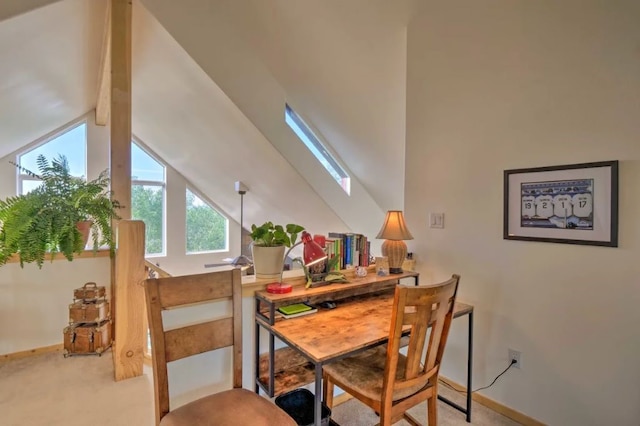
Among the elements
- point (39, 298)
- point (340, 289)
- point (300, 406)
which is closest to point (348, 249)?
point (340, 289)

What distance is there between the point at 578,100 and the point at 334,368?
1888 millimetres

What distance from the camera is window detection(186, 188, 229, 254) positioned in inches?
262

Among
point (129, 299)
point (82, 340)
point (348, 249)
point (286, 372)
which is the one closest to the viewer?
point (286, 372)

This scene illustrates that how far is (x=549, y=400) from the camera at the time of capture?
6.15 ft

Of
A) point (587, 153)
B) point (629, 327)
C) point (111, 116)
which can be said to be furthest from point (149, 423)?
point (587, 153)

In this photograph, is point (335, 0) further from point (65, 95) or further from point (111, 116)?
point (65, 95)

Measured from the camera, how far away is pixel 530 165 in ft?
6.28

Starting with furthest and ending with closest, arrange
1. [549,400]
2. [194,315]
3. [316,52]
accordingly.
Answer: [316,52] → [549,400] → [194,315]

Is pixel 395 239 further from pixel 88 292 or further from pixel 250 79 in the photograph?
pixel 88 292

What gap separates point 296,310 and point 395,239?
2.84ft

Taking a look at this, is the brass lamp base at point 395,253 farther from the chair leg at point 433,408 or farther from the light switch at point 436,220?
the chair leg at point 433,408

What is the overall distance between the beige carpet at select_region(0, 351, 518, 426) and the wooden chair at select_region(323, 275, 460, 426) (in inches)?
23.2

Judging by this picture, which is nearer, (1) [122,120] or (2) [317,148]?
(1) [122,120]

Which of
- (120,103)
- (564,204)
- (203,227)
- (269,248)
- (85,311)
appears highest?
(120,103)
